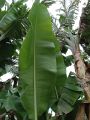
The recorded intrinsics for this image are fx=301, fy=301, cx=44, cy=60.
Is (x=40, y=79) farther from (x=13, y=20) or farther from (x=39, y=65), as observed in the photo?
(x=13, y=20)

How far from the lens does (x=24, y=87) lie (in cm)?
250

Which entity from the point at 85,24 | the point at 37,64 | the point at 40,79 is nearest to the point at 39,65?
the point at 37,64

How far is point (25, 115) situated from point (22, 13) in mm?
1340

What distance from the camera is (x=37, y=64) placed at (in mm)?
2432

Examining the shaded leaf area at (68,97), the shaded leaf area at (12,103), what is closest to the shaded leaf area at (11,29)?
the shaded leaf area at (12,103)

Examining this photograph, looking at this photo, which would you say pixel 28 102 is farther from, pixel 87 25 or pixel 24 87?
pixel 87 25

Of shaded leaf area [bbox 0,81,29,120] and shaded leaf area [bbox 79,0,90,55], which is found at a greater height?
shaded leaf area [bbox 79,0,90,55]

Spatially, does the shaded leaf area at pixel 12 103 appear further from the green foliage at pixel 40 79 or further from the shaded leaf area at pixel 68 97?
the shaded leaf area at pixel 68 97

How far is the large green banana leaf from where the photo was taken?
92.0 inches

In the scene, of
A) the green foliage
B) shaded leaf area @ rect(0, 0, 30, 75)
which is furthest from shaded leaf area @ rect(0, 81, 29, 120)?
shaded leaf area @ rect(0, 0, 30, 75)

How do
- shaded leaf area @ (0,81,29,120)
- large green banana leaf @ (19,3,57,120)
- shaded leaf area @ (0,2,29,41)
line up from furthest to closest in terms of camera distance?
shaded leaf area @ (0,2,29,41)
shaded leaf area @ (0,81,29,120)
large green banana leaf @ (19,3,57,120)

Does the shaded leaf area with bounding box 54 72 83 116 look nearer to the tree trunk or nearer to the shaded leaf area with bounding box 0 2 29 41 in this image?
the tree trunk

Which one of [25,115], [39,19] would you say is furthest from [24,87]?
[39,19]

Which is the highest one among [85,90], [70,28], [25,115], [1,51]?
[70,28]
